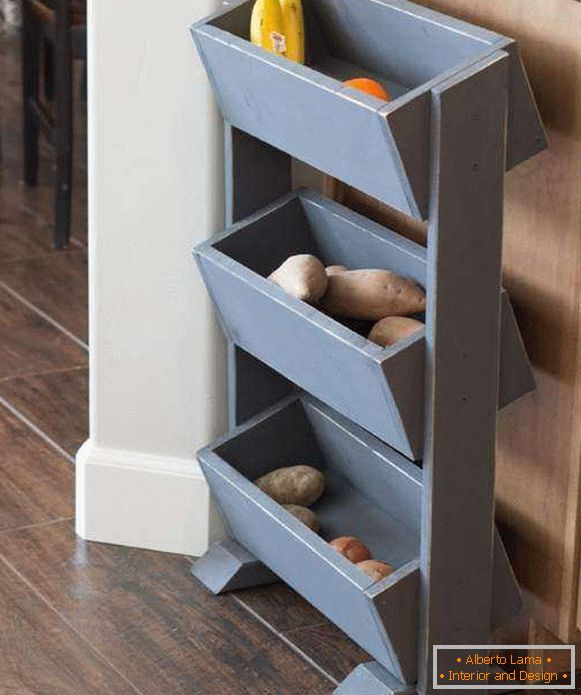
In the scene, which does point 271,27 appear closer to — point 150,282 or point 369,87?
point 369,87

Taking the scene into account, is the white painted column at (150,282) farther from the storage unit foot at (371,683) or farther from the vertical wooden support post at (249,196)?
the storage unit foot at (371,683)

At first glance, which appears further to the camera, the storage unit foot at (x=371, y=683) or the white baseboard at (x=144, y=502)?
the white baseboard at (x=144, y=502)

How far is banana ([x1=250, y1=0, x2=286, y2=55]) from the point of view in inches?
91.9

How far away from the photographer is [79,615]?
2.66 metres

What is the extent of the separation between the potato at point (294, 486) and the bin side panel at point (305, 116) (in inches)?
23.0

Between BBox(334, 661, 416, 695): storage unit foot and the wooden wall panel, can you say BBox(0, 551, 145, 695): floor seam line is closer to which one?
BBox(334, 661, 416, 695): storage unit foot

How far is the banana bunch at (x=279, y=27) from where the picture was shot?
2336 millimetres

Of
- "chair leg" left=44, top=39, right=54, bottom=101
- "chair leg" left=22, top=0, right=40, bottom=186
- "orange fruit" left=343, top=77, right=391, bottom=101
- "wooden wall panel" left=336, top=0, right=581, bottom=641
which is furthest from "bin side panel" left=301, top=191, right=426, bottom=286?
"chair leg" left=44, top=39, right=54, bottom=101

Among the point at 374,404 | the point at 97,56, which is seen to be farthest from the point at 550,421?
the point at 97,56

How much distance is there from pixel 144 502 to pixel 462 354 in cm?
88

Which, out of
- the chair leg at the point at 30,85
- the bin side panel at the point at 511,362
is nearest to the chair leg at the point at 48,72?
the chair leg at the point at 30,85

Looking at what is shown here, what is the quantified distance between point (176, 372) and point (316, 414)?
0.87ft

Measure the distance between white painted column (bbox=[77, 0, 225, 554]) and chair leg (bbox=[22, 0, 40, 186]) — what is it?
76.6 inches

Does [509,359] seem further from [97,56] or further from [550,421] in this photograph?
[97,56]
